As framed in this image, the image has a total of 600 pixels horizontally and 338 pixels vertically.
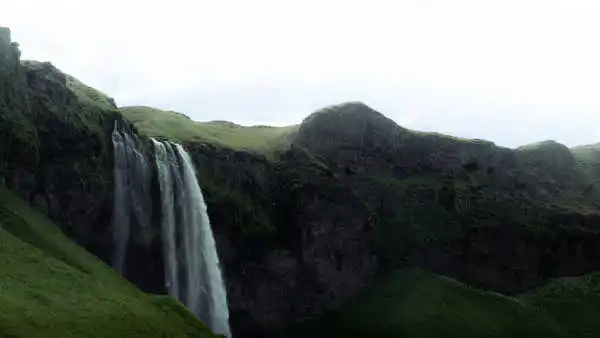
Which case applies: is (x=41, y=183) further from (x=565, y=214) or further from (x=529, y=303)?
(x=565, y=214)

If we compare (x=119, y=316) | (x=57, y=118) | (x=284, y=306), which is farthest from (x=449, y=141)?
(x=119, y=316)

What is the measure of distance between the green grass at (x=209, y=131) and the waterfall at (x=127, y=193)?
81.5ft

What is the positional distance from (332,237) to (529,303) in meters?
34.0

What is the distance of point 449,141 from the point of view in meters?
149

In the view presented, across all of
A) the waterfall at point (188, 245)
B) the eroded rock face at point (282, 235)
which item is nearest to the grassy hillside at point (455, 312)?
the eroded rock face at point (282, 235)

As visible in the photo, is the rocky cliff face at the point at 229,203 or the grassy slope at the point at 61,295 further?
the rocky cliff face at the point at 229,203

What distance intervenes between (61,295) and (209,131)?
7658 centimetres

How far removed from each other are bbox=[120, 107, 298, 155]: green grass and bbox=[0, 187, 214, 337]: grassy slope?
43279 mm

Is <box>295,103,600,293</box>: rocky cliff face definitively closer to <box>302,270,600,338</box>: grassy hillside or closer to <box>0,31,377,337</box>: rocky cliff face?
<box>302,270,600,338</box>: grassy hillside

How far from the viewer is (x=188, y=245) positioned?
100688mm

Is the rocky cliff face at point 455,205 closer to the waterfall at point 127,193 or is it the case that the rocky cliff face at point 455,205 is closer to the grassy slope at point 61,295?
the waterfall at point 127,193

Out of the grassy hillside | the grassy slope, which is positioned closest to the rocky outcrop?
the grassy slope

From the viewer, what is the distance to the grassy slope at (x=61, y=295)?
2411 inches

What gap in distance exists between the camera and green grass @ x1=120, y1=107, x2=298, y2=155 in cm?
12719
